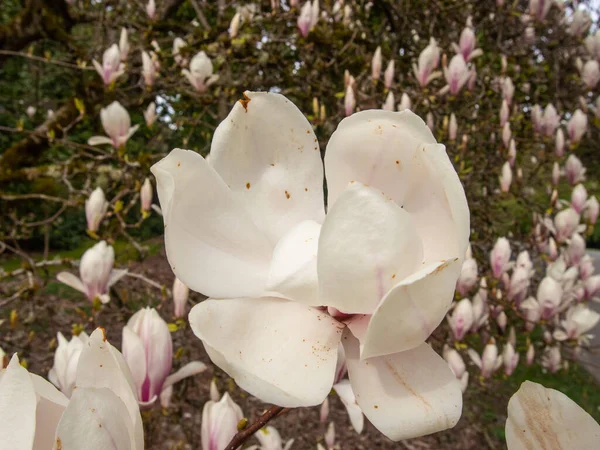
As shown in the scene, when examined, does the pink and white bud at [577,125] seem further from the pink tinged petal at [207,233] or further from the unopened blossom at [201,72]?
the pink tinged petal at [207,233]

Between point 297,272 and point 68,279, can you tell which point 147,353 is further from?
point 68,279

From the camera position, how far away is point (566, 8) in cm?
301

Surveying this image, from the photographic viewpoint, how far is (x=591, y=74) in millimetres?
2502

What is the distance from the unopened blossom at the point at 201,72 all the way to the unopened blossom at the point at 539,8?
173cm

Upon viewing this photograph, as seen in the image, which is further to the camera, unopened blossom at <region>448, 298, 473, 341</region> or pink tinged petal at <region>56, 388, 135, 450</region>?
unopened blossom at <region>448, 298, 473, 341</region>

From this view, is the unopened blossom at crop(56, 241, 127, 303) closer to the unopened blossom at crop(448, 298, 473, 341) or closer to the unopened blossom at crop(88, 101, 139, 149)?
the unopened blossom at crop(88, 101, 139, 149)

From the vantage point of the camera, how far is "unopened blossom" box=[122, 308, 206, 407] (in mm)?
795

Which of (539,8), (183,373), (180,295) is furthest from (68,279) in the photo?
(539,8)

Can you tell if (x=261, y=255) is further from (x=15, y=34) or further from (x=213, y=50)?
(x=15, y=34)

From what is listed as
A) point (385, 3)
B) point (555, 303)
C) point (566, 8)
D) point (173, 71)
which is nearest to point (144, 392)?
point (555, 303)

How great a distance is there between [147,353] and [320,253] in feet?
1.62

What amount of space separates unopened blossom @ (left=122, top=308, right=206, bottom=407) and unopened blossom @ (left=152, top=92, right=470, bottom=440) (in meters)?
0.34

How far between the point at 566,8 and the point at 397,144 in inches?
124

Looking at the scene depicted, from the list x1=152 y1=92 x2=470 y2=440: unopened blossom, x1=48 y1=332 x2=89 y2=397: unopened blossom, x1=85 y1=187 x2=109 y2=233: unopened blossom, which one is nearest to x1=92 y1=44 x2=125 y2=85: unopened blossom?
x1=85 y1=187 x2=109 y2=233: unopened blossom
